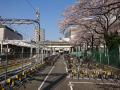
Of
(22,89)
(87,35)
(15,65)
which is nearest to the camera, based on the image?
(22,89)

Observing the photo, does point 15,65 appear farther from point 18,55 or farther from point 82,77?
point 82,77

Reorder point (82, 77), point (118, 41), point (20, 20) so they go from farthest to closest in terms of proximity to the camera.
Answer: point (20, 20)
point (118, 41)
point (82, 77)

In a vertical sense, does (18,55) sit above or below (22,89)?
above

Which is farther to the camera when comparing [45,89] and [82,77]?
[82,77]

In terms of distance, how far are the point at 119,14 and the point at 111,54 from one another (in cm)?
476

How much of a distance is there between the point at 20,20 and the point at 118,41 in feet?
59.6

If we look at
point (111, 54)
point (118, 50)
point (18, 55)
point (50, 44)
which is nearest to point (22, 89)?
point (18, 55)

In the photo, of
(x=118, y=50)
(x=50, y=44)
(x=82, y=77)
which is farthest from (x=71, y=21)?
(x=50, y=44)

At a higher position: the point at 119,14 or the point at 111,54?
the point at 119,14

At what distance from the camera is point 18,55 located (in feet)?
A: 83.3

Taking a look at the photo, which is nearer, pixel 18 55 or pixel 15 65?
pixel 18 55

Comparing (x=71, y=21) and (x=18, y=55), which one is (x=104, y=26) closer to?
(x=71, y=21)

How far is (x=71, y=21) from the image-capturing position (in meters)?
37.7

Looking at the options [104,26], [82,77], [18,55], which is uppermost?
[104,26]
